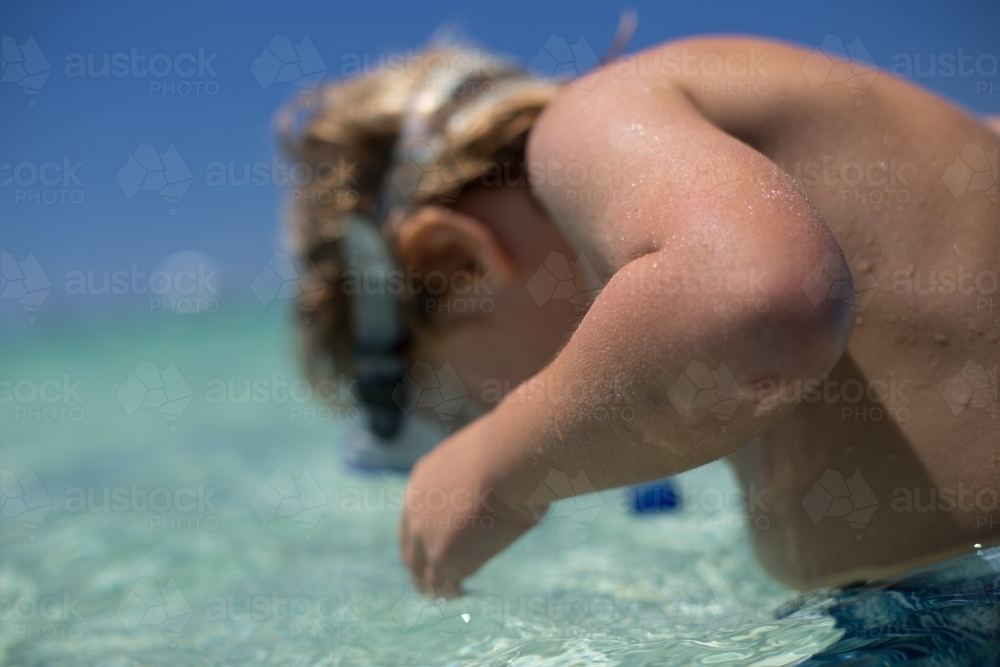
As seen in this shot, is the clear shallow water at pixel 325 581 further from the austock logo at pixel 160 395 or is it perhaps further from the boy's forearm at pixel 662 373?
the austock logo at pixel 160 395

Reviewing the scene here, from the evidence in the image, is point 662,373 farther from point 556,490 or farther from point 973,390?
point 973,390

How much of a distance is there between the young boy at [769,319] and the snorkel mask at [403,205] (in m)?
0.36

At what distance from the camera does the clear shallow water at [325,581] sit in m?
1.05

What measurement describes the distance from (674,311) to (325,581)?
1.17 m

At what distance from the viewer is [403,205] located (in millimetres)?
1587

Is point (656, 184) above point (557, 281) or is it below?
below

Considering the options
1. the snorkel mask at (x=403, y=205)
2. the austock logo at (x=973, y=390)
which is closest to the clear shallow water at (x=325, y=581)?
the austock logo at (x=973, y=390)

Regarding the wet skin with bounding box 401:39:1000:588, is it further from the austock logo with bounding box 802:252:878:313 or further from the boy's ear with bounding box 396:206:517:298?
the boy's ear with bounding box 396:206:517:298

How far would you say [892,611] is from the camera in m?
0.87

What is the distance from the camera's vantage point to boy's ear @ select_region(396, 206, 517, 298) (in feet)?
4.60

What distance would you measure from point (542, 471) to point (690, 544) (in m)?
0.96

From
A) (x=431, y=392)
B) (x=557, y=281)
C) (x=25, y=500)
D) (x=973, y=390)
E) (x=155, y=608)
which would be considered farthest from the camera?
(x=25, y=500)

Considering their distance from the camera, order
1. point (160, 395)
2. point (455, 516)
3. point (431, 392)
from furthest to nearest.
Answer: point (160, 395), point (431, 392), point (455, 516)

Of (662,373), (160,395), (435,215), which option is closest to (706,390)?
(662,373)
